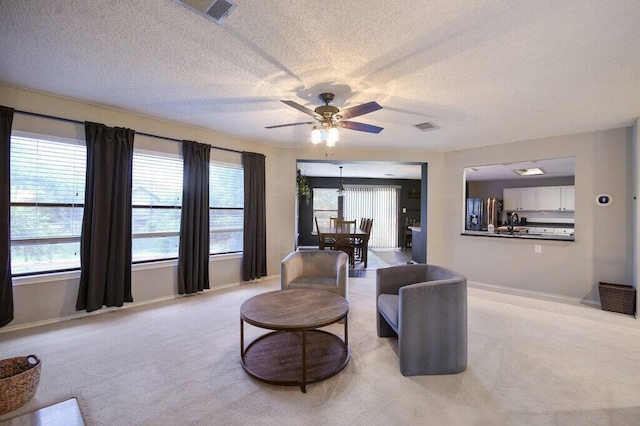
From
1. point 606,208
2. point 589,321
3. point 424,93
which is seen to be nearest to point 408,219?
point 606,208

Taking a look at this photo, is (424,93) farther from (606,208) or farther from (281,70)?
(606,208)

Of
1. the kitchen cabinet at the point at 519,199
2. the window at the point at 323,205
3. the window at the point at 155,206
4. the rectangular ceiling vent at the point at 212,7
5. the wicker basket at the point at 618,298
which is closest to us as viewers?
the rectangular ceiling vent at the point at 212,7

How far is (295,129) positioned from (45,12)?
8.77 ft

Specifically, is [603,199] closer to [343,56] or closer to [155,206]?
[343,56]

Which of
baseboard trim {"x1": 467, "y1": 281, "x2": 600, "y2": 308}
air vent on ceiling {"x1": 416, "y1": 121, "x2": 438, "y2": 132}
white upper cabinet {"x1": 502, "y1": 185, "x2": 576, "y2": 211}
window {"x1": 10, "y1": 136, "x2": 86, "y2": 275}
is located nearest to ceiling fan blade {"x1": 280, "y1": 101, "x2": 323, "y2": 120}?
air vent on ceiling {"x1": 416, "y1": 121, "x2": 438, "y2": 132}

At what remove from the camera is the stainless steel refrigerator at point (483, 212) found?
802 centimetres

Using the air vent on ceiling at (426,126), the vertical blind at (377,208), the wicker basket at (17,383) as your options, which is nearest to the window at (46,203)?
the wicker basket at (17,383)

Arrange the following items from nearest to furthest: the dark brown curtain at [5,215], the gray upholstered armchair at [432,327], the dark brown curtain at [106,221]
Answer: the gray upholstered armchair at [432,327] < the dark brown curtain at [5,215] < the dark brown curtain at [106,221]

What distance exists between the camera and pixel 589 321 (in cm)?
325

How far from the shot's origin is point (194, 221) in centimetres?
405

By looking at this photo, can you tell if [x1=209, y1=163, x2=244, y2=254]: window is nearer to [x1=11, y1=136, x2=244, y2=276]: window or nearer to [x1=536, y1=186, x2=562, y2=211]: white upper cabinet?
[x1=11, y1=136, x2=244, y2=276]: window

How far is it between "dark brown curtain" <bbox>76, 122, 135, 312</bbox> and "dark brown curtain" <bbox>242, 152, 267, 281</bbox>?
165 centimetres

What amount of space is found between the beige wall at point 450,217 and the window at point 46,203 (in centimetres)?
16

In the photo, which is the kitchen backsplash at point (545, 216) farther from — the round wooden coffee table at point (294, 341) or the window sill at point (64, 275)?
the window sill at point (64, 275)
